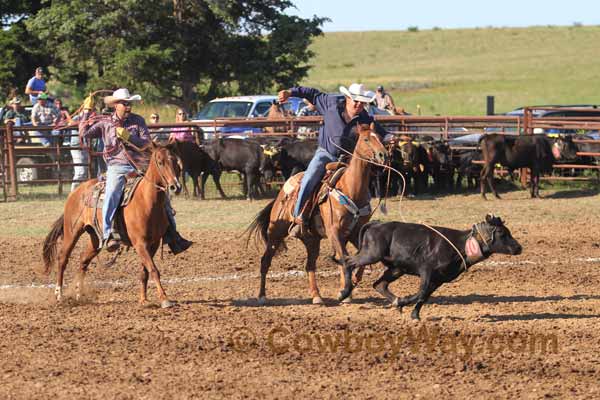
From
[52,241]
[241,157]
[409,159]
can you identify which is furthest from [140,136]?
[409,159]

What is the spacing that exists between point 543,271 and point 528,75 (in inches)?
2109

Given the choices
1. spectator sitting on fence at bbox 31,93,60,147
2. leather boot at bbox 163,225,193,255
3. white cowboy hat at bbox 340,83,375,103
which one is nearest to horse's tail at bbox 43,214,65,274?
leather boot at bbox 163,225,193,255

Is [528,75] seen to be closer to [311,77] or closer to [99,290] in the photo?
[311,77]

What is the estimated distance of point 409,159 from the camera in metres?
18.8

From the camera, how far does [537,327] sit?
8352 mm

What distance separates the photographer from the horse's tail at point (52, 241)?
405 inches

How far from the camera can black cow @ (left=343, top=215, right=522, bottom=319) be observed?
27.5 feet

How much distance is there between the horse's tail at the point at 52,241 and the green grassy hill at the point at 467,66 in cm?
3596

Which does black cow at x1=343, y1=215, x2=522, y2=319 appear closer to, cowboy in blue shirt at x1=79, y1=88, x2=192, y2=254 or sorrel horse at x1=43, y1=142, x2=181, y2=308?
sorrel horse at x1=43, y1=142, x2=181, y2=308

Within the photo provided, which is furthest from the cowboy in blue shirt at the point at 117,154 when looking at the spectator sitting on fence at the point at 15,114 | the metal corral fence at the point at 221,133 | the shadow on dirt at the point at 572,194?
the spectator sitting on fence at the point at 15,114

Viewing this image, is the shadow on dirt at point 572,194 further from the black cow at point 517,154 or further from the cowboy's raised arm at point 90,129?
the cowboy's raised arm at point 90,129

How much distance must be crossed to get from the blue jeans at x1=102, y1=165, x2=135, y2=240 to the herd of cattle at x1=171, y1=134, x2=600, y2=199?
902 cm

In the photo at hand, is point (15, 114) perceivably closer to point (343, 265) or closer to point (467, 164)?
point (467, 164)

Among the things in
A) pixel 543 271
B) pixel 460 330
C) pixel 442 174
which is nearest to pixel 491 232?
pixel 460 330
